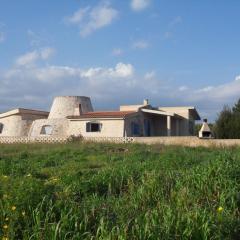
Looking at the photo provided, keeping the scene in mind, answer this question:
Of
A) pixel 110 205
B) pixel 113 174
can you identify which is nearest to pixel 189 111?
pixel 113 174

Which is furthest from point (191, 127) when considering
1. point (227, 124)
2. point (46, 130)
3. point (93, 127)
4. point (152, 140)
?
point (152, 140)

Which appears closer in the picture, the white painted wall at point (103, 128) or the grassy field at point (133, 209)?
the grassy field at point (133, 209)

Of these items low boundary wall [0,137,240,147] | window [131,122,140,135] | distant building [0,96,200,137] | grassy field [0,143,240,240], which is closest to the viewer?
grassy field [0,143,240,240]

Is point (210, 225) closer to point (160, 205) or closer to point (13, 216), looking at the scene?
point (160, 205)

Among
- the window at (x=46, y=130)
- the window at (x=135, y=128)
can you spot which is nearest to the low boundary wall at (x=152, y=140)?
the window at (x=46, y=130)

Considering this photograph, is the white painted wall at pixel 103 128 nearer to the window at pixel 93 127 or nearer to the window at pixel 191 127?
the window at pixel 93 127

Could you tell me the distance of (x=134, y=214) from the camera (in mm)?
6750

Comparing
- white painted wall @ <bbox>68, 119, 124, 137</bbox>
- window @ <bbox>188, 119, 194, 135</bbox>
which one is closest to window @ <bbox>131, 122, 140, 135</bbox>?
A: white painted wall @ <bbox>68, 119, 124, 137</bbox>

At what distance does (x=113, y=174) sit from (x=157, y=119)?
3489 centimetres

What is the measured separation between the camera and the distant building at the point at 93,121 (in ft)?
128

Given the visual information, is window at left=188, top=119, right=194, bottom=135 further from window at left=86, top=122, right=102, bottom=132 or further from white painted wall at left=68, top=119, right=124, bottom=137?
window at left=86, top=122, right=102, bottom=132

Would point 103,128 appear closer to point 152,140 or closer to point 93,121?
point 93,121

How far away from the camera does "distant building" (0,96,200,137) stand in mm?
38875

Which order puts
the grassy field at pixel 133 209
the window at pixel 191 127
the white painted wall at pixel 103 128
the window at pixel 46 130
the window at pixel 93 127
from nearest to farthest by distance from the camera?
1. the grassy field at pixel 133 209
2. the white painted wall at pixel 103 128
3. the window at pixel 93 127
4. the window at pixel 46 130
5. the window at pixel 191 127
